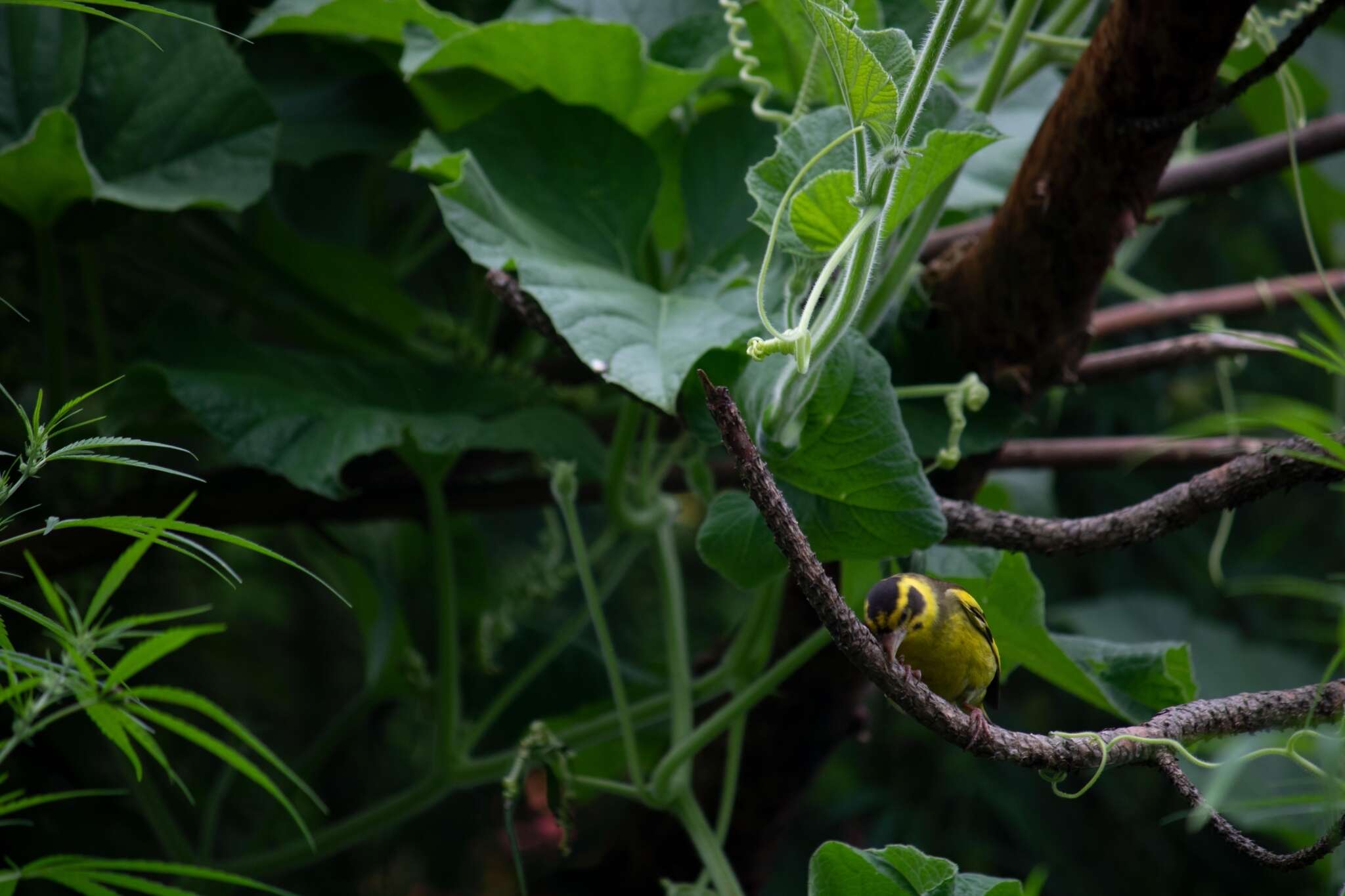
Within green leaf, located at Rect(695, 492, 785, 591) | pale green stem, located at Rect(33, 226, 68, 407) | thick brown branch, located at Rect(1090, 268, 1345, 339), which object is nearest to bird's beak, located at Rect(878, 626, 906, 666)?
green leaf, located at Rect(695, 492, 785, 591)

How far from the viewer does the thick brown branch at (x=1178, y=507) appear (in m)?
0.48

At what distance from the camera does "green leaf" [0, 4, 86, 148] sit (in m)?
0.78

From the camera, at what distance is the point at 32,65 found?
79 cm

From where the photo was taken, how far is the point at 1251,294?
37.5 inches

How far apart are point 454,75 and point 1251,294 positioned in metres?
0.74

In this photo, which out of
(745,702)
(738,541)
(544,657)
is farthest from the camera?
(544,657)

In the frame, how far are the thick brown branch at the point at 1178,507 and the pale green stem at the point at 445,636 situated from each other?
0.47m

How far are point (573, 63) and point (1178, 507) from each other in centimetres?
52

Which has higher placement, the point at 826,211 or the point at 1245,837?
the point at 826,211

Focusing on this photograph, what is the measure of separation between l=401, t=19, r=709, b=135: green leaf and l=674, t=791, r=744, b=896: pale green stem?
509 mm

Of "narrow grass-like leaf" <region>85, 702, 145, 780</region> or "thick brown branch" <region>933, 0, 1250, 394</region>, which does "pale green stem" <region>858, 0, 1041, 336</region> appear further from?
"narrow grass-like leaf" <region>85, 702, 145, 780</region>

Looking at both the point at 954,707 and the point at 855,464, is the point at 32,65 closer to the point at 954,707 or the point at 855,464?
the point at 855,464

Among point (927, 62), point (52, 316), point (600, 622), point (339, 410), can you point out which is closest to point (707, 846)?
point (600, 622)

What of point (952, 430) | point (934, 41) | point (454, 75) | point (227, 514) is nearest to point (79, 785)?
point (227, 514)
